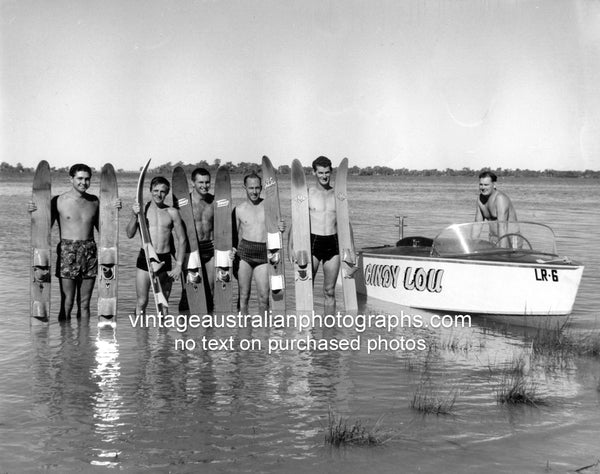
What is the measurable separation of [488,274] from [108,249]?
516 centimetres

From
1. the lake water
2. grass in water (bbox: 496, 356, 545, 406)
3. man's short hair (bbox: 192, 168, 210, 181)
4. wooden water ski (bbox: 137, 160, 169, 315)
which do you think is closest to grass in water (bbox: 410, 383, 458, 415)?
the lake water

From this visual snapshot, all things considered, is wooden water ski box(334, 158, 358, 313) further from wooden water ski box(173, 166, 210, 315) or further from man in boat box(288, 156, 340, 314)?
wooden water ski box(173, 166, 210, 315)

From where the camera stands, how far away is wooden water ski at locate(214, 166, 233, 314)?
1109 centimetres

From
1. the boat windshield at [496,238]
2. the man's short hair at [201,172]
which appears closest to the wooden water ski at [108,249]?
the man's short hair at [201,172]

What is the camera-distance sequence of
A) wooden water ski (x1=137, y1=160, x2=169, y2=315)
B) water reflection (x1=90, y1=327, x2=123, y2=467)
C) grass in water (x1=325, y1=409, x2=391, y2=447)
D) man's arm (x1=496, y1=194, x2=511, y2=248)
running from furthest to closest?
man's arm (x1=496, y1=194, x2=511, y2=248) < wooden water ski (x1=137, y1=160, x2=169, y2=315) < grass in water (x1=325, y1=409, x2=391, y2=447) < water reflection (x1=90, y1=327, x2=123, y2=467)

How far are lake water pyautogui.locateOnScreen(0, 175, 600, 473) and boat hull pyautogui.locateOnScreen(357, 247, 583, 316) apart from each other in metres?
0.46

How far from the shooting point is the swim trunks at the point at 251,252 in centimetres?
1074

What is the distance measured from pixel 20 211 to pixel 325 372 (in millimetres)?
34039

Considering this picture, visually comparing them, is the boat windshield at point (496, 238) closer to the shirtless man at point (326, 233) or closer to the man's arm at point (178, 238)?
the shirtless man at point (326, 233)

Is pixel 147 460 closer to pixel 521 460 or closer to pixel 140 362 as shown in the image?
pixel 521 460

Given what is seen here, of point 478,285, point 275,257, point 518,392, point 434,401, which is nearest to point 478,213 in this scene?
point 478,285

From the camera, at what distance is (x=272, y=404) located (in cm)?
649

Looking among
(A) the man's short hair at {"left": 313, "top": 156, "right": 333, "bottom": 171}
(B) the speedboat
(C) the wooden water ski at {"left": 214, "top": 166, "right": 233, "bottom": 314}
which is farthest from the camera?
(C) the wooden water ski at {"left": 214, "top": 166, "right": 233, "bottom": 314}

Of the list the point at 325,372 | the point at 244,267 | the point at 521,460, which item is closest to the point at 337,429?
the point at 521,460
